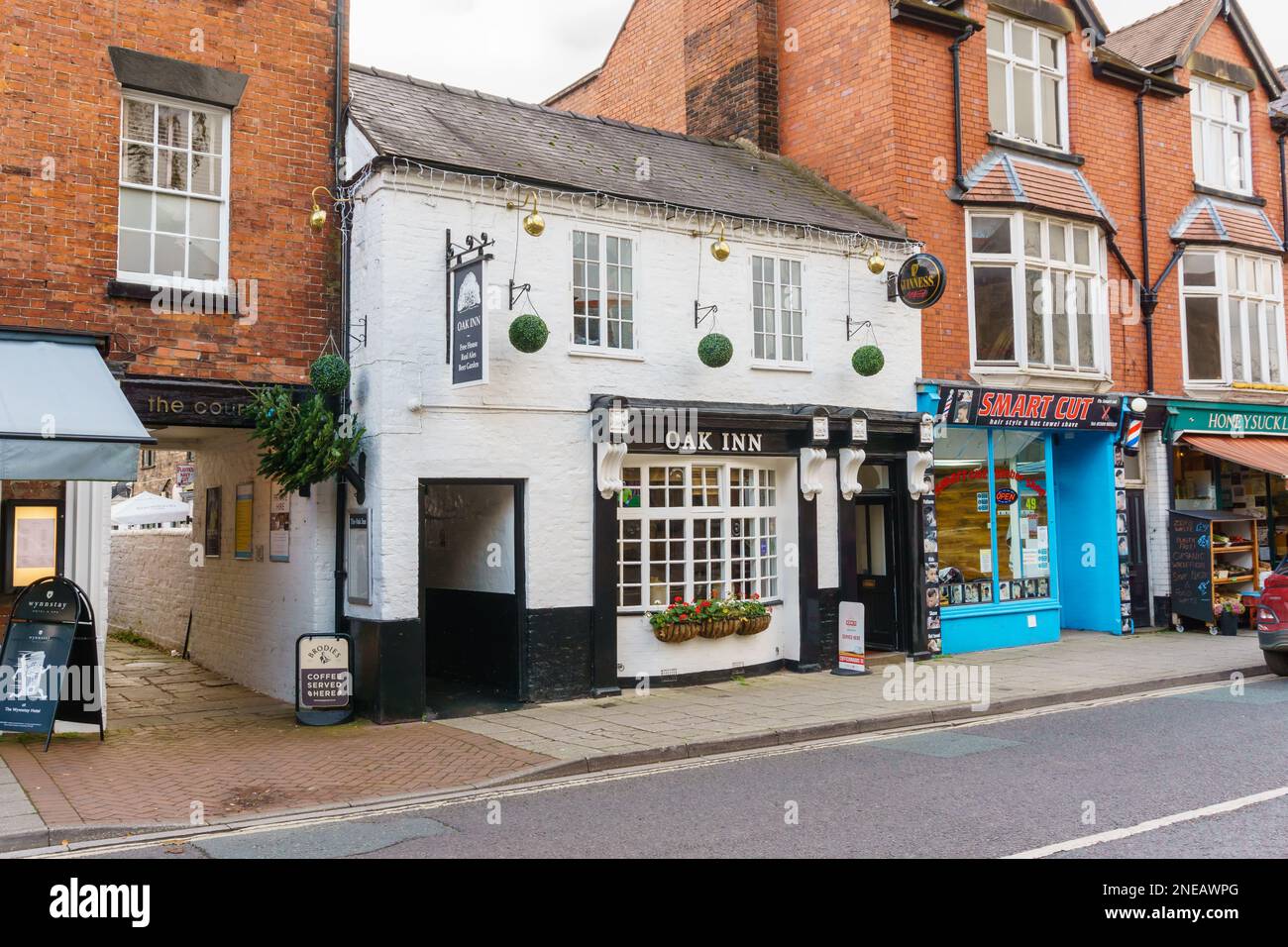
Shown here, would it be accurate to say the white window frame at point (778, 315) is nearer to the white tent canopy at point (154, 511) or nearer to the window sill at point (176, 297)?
the window sill at point (176, 297)

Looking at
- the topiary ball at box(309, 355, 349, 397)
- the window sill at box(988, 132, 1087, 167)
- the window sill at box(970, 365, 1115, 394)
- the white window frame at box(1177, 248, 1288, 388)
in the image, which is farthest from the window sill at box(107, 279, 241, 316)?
the white window frame at box(1177, 248, 1288, 388)

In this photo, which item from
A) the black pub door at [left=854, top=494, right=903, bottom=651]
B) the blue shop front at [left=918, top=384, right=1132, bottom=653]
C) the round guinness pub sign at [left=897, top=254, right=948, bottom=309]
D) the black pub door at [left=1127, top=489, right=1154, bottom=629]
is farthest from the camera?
the black pub door at [left=1127, top=489, right=1154, bottom=629]

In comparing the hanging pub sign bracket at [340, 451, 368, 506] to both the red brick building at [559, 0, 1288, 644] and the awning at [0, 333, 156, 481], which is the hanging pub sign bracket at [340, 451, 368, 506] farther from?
Result: the red brick building at [559, 0, 1288, 644]

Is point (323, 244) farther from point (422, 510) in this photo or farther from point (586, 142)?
point (586, 142)

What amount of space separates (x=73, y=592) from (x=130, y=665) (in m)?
6.43

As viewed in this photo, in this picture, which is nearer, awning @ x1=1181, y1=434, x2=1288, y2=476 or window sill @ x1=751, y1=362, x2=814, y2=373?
window sill @ x1=751, y1=362, x2=814, y2=373

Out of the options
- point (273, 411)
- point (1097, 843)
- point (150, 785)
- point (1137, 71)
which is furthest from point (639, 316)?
point (1137, 71)

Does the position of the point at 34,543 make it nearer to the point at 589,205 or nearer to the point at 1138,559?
the point at 589,205

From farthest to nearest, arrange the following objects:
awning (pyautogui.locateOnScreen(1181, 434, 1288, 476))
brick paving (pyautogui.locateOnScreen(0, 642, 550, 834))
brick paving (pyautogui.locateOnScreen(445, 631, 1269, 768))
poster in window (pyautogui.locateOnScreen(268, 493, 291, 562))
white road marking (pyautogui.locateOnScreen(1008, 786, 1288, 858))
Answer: awning (pyautogui.locateOnScreen(1181, 434, 1288, 476)) < poster in window (pyautogui.locateOnScreen(268, 493, 291, 562)) < brick paving (pyautogui.locateOnScreen(445, 631, 1269, 768)) < brick paving (pyautogui.locateOnScreen(0, 642, 550, 834)) < white road marking (pyautogui.locateOnScreen(1008, 786, 1288, 858))

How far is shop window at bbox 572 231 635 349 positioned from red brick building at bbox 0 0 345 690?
2.66 meters

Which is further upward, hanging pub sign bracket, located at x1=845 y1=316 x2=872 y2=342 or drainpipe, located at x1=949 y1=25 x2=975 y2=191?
drainpipe, located at x1=949 y1=25 x2=975 y2=191

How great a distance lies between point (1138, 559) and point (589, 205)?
1141 centimetres

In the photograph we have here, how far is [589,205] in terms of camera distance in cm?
1262

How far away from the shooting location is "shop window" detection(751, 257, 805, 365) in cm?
1407
